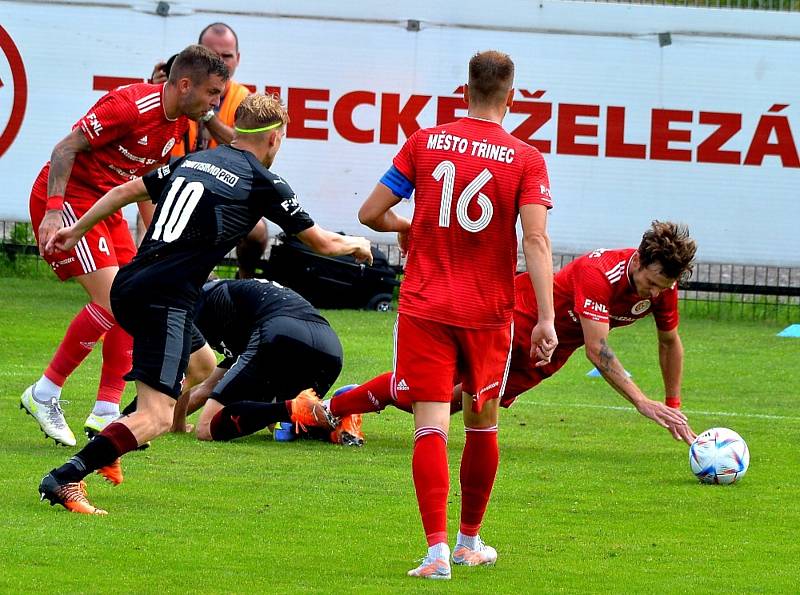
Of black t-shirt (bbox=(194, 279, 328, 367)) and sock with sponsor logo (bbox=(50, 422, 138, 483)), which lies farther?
black t-shirt (bbox=(194, 279, 328, 367))

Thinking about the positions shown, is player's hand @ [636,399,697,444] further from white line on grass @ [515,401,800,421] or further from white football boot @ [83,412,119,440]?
white line on grass @ [515,401,800,421]

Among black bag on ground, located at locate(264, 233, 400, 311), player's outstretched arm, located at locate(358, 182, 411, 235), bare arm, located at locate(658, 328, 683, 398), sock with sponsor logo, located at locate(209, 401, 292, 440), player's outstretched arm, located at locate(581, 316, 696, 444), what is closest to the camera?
player's outstretched arm, located at locate(358, 182, 411, 235)

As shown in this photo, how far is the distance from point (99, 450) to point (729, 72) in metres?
12.7

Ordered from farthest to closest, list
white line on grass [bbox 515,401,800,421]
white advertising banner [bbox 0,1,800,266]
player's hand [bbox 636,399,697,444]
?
white advertising banner [bbox 0,1,800,266] → white line on grass [bbox 515,401,800,421] → player's hand [bbox 636,399,697,444]

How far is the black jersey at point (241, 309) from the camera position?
9.32 m

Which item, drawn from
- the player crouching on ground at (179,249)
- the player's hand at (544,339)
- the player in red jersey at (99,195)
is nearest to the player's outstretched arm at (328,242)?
the player crouching on ground at (179,249)

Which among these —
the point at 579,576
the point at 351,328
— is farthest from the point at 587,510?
the point at 351,328

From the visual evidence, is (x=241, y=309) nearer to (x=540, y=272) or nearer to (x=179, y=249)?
(x=179, y=249)

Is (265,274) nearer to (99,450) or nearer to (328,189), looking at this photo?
(328,189)

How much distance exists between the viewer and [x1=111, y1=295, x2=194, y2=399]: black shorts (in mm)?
6605

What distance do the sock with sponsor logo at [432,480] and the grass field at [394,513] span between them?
21 cm

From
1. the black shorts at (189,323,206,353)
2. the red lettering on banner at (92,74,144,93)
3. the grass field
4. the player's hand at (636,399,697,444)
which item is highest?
the red lettering on banner at (92,74,144,93)

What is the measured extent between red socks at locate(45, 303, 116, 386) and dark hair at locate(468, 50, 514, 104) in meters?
3.25

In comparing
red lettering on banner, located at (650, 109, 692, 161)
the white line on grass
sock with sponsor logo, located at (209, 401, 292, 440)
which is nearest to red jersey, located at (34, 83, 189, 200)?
sock with sponsor logo, located at (209, 401, 292, 440)
